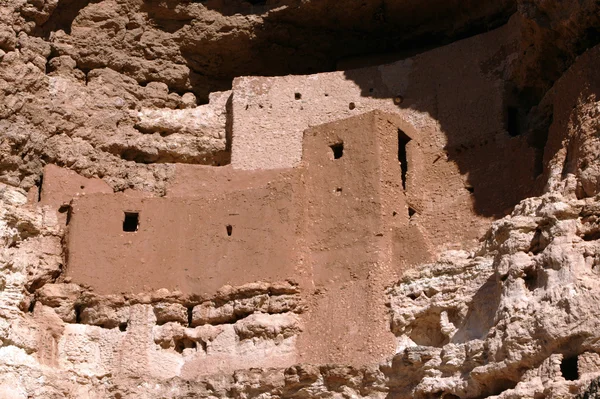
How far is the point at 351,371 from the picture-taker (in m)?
18.7

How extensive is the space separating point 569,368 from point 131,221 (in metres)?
7.67

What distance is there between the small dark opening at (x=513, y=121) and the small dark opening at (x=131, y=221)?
5503mm

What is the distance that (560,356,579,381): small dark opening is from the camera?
16.2 metres

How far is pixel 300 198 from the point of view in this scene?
67.5 feet

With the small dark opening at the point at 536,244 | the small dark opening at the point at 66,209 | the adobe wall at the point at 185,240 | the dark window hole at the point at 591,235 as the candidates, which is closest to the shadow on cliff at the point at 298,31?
the small dark opening at the point at 66,209

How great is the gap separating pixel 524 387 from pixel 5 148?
9235mm

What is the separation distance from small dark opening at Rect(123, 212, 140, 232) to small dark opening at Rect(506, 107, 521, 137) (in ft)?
18.1

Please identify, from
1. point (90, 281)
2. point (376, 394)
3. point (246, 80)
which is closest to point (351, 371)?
point (376, 394)

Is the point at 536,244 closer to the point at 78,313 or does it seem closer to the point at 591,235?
the point at 591,235

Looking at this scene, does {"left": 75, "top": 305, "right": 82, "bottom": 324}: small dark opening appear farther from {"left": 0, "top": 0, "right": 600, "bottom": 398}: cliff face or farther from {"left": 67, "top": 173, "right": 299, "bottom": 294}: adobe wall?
{"left": 67, "top": 173, "right": 299, "bottom": 294}: adobe wall

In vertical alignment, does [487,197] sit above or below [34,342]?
above

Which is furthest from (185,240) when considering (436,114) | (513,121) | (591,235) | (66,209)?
(591,235)

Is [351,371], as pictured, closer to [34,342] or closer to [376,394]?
[376,394]

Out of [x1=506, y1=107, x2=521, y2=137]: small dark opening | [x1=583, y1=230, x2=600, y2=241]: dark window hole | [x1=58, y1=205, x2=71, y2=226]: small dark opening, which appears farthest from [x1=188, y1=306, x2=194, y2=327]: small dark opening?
[x1=583, y1=230, x2=600, y2=241]: dark window hole
